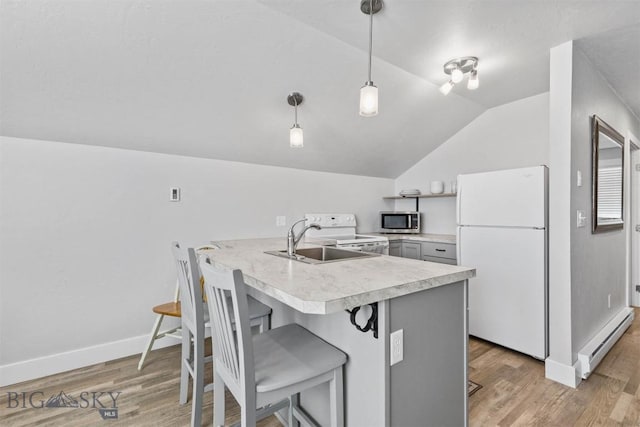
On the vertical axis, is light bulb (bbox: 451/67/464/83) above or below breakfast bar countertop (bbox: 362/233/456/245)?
above

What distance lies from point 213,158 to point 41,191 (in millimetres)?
1285

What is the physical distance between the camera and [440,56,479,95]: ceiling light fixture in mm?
2317

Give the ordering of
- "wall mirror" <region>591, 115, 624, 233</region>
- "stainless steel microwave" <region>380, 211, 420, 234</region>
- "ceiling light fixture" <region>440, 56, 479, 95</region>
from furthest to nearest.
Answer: "stainless steel microwave" <region>380, 211, 420, 234</region>, "wall mirror" <region>591, 115, 624, 233</region>, "ceiling light fixture" <region>440, 56, 479, 95</region>

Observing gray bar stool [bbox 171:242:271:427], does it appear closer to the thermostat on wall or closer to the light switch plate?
the thermostat on wall

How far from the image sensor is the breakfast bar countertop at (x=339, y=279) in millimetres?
965

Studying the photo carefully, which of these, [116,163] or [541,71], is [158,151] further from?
[541,71]

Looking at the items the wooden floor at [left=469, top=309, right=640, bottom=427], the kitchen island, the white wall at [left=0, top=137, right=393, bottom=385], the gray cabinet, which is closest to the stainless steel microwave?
the gray cabinet

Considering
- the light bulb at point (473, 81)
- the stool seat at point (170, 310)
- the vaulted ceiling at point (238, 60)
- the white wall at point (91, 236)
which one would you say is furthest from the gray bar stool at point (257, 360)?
the light bulb at point (473, 81)

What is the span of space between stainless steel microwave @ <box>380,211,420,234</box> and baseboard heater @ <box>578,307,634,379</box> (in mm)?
1928

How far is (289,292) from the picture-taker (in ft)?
3.36

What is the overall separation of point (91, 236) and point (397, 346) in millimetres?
2477

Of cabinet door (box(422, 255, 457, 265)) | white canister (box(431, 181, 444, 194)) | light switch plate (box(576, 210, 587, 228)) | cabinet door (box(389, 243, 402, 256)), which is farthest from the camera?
white canister (box(431, 181, 444, 194))

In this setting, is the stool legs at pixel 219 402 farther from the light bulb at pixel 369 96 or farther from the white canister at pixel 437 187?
the white canister at pixel 437 187

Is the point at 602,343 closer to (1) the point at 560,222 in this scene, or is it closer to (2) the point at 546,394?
(2) the point at 546,394
